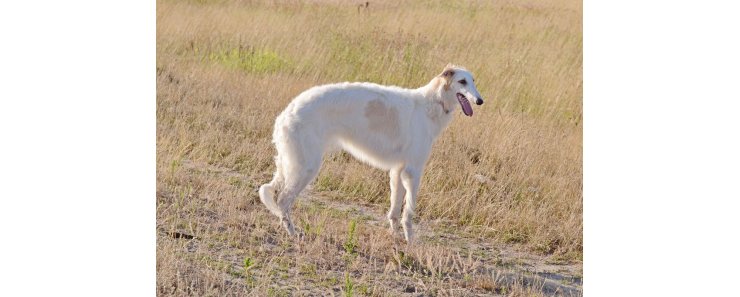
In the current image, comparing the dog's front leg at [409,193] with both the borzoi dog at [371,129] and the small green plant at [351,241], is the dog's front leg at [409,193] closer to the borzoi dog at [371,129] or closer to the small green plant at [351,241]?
the borzoi dog at [371,129]

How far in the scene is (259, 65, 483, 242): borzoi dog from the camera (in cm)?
709

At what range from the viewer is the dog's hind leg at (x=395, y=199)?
291 inches

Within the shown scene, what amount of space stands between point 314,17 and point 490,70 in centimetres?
131

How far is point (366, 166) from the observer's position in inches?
302

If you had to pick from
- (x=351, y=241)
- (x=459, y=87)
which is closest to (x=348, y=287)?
(x=351, y=241)

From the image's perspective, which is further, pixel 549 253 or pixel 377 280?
pixel 549 253

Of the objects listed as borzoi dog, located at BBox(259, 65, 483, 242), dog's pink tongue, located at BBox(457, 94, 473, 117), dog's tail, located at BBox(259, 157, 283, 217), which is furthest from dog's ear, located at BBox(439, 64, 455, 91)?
dog's tail, located at BBox(259, 157, 283, 217)

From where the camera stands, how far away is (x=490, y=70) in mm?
7770

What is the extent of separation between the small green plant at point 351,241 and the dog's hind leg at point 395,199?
25cm

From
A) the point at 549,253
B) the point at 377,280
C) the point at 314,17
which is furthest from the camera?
the point at 314,17

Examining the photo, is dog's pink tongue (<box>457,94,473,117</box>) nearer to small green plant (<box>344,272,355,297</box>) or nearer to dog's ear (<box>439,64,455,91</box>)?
dog's ear (<box>439,64,455,91</box>)
